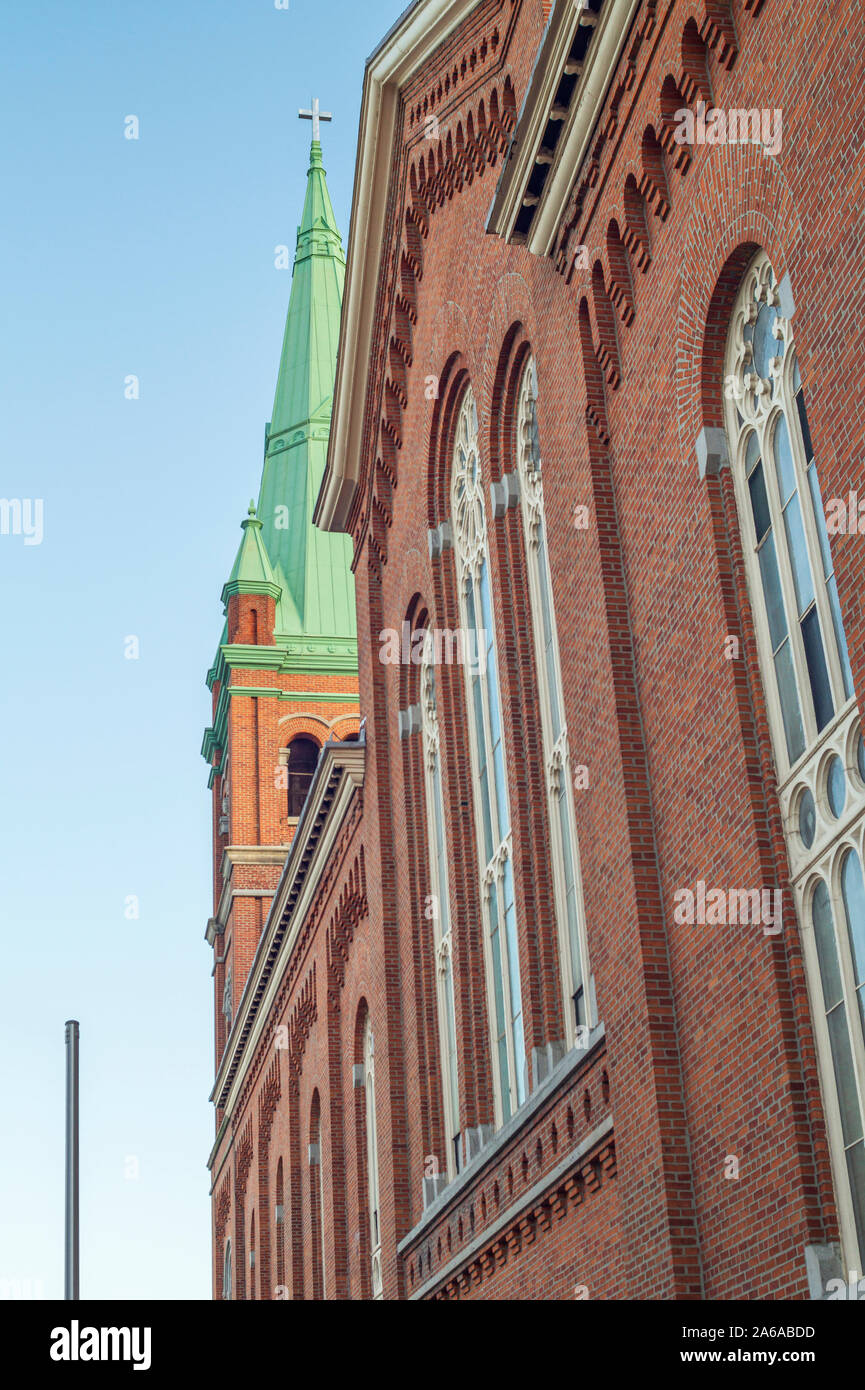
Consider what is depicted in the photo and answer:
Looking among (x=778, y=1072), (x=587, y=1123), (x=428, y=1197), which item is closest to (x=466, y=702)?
(x=428, y=1197)

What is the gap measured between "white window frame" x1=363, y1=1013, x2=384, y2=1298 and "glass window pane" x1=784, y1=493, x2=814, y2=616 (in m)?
14.0

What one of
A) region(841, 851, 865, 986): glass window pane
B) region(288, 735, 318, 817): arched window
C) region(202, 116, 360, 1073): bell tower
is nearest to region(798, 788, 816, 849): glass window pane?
region(841, 851, 865, 986): glass window pane

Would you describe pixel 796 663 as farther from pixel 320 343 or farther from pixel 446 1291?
pixel 320 343

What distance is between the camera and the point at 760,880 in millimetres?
10336

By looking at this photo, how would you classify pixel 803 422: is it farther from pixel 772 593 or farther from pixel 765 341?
pixel 772 593

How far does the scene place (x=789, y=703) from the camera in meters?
10.5

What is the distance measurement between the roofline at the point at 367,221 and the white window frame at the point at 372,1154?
758 cm

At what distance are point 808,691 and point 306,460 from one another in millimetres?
42120

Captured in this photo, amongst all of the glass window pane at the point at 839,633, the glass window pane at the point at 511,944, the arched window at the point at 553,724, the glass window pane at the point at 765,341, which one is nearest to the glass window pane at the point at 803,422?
the glass window pane at the point at 765,341

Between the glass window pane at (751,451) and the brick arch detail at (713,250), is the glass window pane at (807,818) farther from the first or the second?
the brick arch detail at (713,250)

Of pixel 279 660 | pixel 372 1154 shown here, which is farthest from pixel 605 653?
pixel 279 660

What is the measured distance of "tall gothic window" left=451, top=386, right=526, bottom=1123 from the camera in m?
16.8
